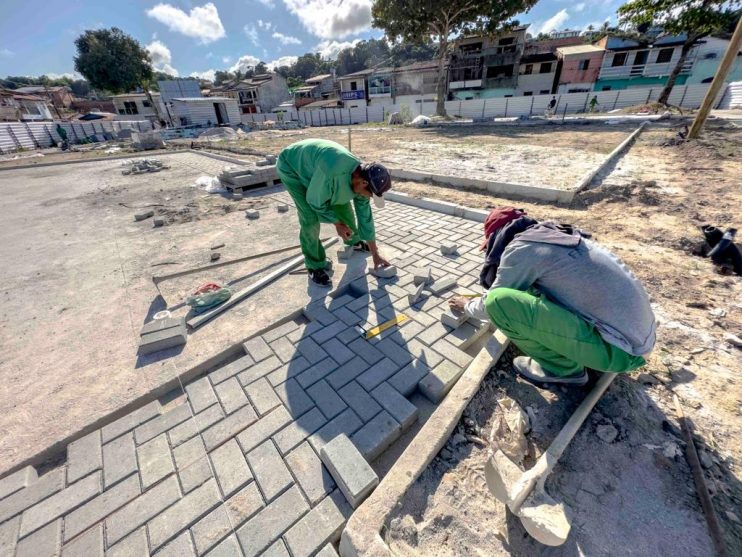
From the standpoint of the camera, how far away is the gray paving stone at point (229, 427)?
2.04 metres

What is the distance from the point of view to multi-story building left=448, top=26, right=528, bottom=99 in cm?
3130

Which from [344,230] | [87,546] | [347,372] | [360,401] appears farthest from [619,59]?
[87,546]

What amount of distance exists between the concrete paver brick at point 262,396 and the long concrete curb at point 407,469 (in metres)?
0.98

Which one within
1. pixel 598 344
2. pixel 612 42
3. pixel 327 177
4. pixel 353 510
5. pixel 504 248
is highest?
pixel 612 42

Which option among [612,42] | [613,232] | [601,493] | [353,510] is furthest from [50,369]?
[612,42]

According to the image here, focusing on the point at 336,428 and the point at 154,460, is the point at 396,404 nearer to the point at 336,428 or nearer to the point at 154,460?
the point at 336,428

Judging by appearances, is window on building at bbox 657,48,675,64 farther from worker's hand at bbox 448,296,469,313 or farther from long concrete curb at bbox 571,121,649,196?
worker's hand at bbox 448,296,469,313

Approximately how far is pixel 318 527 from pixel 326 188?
2.63 metres

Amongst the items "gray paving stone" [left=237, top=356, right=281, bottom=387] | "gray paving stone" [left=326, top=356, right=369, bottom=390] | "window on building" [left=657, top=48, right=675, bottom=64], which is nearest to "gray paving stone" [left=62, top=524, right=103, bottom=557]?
"gray paving stone" [left=237, top=356, right=281, bottom=387]

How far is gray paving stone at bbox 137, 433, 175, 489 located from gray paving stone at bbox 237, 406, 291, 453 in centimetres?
42

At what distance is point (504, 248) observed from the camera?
7.06 ft

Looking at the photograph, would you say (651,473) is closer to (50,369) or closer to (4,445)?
(4,445)

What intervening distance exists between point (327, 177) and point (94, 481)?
278 cm

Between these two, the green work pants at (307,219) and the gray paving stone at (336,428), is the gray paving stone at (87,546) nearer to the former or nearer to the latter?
the gray paving stone at (336,428)
